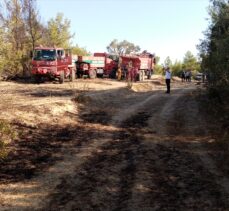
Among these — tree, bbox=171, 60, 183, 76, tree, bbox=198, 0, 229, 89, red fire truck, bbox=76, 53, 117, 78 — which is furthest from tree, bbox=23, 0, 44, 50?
tree, bbox=171, 60, 183, 76

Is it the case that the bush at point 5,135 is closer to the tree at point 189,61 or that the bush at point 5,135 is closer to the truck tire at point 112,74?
the truck tire at point 112,74

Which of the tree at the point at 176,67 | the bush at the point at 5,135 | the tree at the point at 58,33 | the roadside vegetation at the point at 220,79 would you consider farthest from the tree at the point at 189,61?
the bush at the point at 5,135

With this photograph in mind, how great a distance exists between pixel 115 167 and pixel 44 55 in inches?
753

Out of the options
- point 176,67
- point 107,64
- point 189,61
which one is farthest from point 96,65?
point 189,61

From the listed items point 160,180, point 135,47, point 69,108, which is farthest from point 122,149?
point 135,47

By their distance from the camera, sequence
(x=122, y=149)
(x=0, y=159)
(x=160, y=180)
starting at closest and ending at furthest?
1. (x=160, y=180)
2. (x=0, y=159)
3. (x=122, y=149)

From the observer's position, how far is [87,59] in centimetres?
3538

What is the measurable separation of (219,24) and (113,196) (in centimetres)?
1454

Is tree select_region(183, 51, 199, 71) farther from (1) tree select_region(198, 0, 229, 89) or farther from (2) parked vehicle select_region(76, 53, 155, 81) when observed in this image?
(1) tree select_region(198, 0, 229, 89)

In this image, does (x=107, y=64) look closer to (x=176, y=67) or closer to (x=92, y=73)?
(x=92, y=73)

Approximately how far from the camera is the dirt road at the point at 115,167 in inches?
283

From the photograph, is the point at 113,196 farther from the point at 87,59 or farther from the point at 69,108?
the point at 87,59

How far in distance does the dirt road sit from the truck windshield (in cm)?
1202

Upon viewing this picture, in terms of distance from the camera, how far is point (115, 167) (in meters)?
9.12
